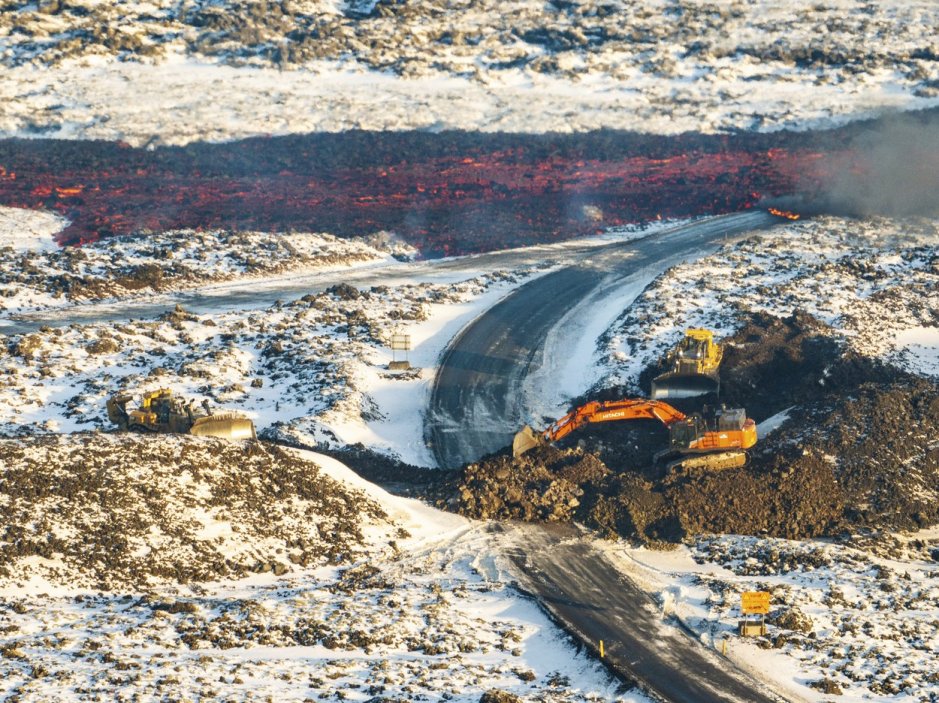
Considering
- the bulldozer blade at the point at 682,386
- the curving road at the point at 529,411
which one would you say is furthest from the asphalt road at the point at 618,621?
the bulldozer blade at the point at 682,386

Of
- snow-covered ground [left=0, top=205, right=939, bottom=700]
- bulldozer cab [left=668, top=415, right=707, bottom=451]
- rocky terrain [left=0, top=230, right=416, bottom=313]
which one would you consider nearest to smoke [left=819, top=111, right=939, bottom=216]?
snow-covered ground [left=0, top=205, right=939, bottom=700]

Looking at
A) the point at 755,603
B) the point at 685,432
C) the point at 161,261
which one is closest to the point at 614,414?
the point at 685,432

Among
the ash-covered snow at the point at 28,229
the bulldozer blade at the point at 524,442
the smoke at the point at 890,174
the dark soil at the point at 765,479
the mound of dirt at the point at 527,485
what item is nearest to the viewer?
the dark soil at the point at 765,479

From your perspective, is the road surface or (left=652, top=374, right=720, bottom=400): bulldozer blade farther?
the road surface

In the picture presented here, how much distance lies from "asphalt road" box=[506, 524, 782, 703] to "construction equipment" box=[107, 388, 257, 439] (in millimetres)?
9639

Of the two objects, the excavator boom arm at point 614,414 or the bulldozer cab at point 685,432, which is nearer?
the bulldozer cab at point 685,432

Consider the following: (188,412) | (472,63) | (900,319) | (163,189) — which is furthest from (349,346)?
(472,63)

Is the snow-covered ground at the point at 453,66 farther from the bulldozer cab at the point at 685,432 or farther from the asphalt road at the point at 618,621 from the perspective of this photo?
the asphalt road at the point at 618,621

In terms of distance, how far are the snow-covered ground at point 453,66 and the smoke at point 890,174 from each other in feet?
31.2

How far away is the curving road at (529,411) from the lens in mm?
29094

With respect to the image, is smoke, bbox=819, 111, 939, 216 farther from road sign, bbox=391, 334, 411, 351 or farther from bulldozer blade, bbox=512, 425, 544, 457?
bulldozer blade, bbox=512, 425, 544, 457

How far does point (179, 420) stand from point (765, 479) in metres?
18.3

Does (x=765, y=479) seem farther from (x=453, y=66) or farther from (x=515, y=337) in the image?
(x=453, y=66)

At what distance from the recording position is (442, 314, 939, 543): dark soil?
3706 centimetres
